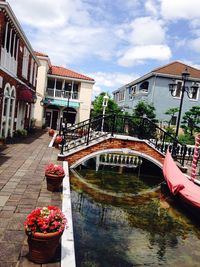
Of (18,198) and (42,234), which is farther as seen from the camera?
(18,198)

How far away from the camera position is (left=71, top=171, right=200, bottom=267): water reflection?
5431 millimetres

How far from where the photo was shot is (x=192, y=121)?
82.3 feet

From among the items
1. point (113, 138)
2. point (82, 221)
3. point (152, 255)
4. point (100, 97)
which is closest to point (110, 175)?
point (113, 138)

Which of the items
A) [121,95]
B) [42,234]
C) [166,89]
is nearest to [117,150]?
[42,234]

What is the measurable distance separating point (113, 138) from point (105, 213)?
4.87 metres

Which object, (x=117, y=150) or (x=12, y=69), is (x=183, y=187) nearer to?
(x=117, y=150)

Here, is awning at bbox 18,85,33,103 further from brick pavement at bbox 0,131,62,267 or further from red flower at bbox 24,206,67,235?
red flower at bbox 24,206,67,235

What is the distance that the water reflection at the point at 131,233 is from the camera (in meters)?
5.43

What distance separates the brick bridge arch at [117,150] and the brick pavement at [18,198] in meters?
1.08

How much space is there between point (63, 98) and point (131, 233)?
25590 mm

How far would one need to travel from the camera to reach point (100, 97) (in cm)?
3784

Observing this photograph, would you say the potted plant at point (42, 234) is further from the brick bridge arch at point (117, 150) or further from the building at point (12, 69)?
the building at point (12, 69)

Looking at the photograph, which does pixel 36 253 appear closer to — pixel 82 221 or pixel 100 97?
pixel 82 221

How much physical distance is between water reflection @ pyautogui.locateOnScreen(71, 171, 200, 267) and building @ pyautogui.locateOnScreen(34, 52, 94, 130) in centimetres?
2138
